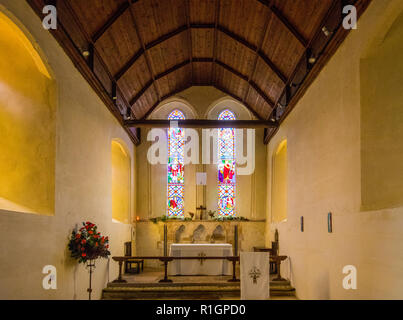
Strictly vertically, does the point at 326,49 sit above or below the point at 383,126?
above

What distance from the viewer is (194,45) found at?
11242mm

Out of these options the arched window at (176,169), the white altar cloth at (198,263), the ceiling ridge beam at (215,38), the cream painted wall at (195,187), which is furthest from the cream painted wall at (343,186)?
the arched window at (176,169)

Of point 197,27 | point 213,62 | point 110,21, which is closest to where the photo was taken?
point 110,21

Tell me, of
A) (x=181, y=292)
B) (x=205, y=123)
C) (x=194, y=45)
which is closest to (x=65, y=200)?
(x=181, y=292)

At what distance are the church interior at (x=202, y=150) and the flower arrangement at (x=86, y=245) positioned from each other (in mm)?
22

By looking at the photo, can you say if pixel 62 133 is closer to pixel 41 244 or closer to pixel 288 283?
pixel 41 244

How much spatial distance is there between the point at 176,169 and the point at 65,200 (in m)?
7.62

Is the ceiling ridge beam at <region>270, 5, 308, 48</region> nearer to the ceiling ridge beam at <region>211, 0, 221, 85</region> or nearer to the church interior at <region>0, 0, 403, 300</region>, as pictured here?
the church interior at <region>0, 0, 403, 300</region>

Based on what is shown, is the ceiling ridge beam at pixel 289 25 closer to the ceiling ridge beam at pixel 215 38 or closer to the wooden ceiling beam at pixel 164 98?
the ceiling ridge beam at pixel 215 38

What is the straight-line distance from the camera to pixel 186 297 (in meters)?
8.46

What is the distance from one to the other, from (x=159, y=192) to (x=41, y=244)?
8.26 meters

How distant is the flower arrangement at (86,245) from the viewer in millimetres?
6441

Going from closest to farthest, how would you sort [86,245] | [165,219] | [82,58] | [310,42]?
[86,245] → [82,58] → [310,42] → [165,219]

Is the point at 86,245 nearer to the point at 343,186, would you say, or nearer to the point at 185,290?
the point at 185,290
